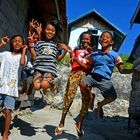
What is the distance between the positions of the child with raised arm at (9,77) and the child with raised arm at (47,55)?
0.89ft

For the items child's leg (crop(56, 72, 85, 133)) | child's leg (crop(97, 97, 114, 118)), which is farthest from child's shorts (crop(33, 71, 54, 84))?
child's leg (crop(97, 97, 114, 118))

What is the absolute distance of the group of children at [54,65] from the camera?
262 inches

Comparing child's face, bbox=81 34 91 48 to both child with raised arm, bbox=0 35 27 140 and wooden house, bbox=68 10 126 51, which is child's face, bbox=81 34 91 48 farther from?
wooden house, bbox=68 10 126 51

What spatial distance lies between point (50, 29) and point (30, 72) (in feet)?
3.09

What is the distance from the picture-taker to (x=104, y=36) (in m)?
6.78

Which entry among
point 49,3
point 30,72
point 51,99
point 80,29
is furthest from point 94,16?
point 30,72

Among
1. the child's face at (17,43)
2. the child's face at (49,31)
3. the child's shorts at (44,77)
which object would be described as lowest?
the child's shorts at (44,77)

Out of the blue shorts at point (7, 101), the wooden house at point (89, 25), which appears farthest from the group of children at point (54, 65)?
the wooden house at point (89, 25)

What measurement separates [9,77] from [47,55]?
811 mm

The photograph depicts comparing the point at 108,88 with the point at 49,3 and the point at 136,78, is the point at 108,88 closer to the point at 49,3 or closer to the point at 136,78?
the point at 49,3

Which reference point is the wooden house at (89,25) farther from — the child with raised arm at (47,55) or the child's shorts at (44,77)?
the child's shorts at (44,77)

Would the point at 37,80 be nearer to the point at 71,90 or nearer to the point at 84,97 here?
the point at 71,90

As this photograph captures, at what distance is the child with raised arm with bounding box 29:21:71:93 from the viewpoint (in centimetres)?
668

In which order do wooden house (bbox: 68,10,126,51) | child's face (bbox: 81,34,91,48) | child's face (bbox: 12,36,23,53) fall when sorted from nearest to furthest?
child's face (bbox: 12,36,23,53)
child's face (bbox: 81,34,91,48)
wooden house (bbox: 68,10,126,51)
